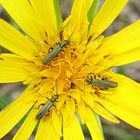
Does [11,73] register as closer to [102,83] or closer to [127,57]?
[102,83]

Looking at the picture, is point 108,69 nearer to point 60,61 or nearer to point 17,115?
point 60,61

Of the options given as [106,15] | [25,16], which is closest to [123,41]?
[106,15]

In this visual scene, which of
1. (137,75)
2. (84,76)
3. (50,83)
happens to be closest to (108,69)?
(84,76)

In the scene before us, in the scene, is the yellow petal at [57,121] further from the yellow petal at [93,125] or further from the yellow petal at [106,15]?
the yellow petal at [106,15]

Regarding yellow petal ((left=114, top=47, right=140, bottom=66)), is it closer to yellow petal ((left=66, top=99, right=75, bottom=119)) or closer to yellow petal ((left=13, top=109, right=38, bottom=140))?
yellow petal ((left=66, top=99, right=75, bottom=119))

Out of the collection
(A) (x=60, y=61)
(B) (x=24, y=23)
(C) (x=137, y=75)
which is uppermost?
(B) (x=24, y=23)

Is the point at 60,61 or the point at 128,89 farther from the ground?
the point at 60,61

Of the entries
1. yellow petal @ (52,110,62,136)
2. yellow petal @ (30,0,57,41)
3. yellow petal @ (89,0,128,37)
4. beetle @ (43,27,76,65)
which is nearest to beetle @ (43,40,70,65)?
beetle @ (43,27,76,65)
